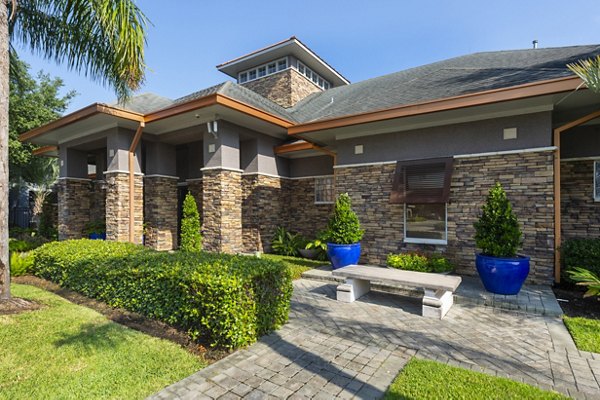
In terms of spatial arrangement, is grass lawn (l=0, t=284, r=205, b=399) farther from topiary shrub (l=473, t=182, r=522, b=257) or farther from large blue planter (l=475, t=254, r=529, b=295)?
topiary shrub (l=473, t=182, r=522, b=257)

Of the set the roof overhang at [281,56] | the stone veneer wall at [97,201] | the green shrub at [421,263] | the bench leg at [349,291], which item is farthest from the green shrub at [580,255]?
the stone veneer wall at [97,201]

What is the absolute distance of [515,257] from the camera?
202 inches

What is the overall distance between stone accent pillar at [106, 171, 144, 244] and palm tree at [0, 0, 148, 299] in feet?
11.3

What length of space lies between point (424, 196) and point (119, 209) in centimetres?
924

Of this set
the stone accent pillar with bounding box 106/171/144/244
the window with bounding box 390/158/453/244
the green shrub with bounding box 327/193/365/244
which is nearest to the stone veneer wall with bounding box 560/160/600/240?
the window with bounding box 390/158/453/244

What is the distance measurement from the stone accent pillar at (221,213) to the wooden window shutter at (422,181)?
4.67 m

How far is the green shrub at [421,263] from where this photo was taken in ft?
20.7

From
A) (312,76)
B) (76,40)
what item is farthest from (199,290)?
(312,76)

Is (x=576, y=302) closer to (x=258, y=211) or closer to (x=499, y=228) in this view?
(x=499, y=228)

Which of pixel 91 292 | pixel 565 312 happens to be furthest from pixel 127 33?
pixel 565 312

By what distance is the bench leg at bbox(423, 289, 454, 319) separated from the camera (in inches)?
172

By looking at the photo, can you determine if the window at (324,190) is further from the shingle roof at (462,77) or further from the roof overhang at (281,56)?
the roof overhang at (281,56)

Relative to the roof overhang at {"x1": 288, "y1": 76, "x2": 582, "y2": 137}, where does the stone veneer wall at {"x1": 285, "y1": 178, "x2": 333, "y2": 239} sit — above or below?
below

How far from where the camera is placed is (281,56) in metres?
13.5
